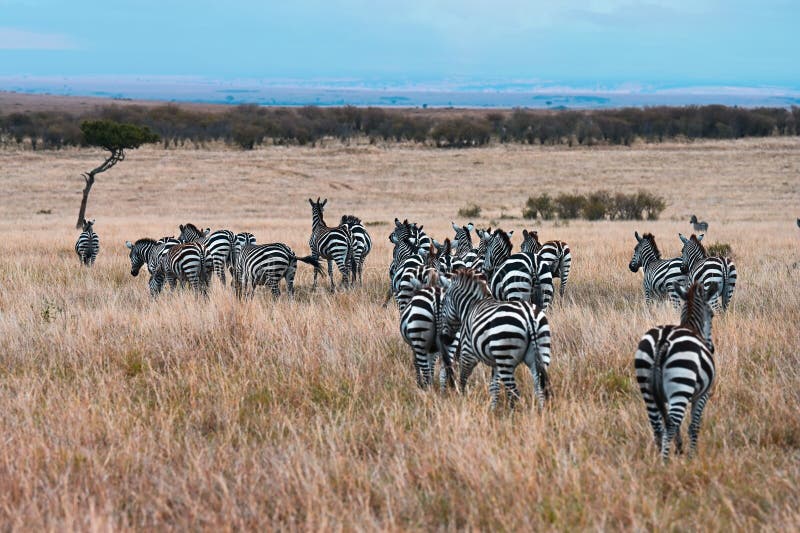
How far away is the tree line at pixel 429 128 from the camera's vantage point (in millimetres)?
91562

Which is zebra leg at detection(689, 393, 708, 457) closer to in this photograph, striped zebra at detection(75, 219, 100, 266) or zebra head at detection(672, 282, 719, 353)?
zebra head at detection(672, 282, 719, 353)

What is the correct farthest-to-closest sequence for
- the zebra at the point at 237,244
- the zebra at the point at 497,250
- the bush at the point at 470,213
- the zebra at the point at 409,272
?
the bush at the point at 470,213 → the zebra at the point at 237,244 → the zebra at the point at 497,250 → the zebra at the point at 409,272

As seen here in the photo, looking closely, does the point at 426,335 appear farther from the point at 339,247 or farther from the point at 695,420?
the point at 339,247

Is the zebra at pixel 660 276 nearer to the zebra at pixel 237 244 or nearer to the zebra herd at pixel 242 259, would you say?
the zebra herd at pixel 242 259

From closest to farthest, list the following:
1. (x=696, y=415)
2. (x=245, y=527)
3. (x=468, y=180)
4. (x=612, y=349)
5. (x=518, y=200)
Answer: (x=245, y=527), (x=696, y=415), (x=612, y=349), (x=518, y=200), (x=468, y=180)

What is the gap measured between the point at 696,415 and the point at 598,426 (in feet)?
2.44

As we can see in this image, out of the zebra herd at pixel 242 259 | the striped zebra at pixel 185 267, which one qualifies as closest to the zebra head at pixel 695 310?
the zebra herd at pixel 242 259

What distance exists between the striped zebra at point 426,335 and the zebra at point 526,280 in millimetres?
3008

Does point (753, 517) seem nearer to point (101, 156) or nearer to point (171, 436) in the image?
point (171, 436)

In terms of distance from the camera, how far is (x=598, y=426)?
6113 mm

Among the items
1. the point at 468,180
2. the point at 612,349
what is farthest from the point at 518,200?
the point at 612,349

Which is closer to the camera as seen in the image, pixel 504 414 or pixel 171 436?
pixel 171 436

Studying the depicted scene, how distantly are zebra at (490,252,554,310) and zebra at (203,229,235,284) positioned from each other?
538 centimetres

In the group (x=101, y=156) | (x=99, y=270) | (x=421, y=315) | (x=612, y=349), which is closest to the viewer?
(x=421, y=315)
